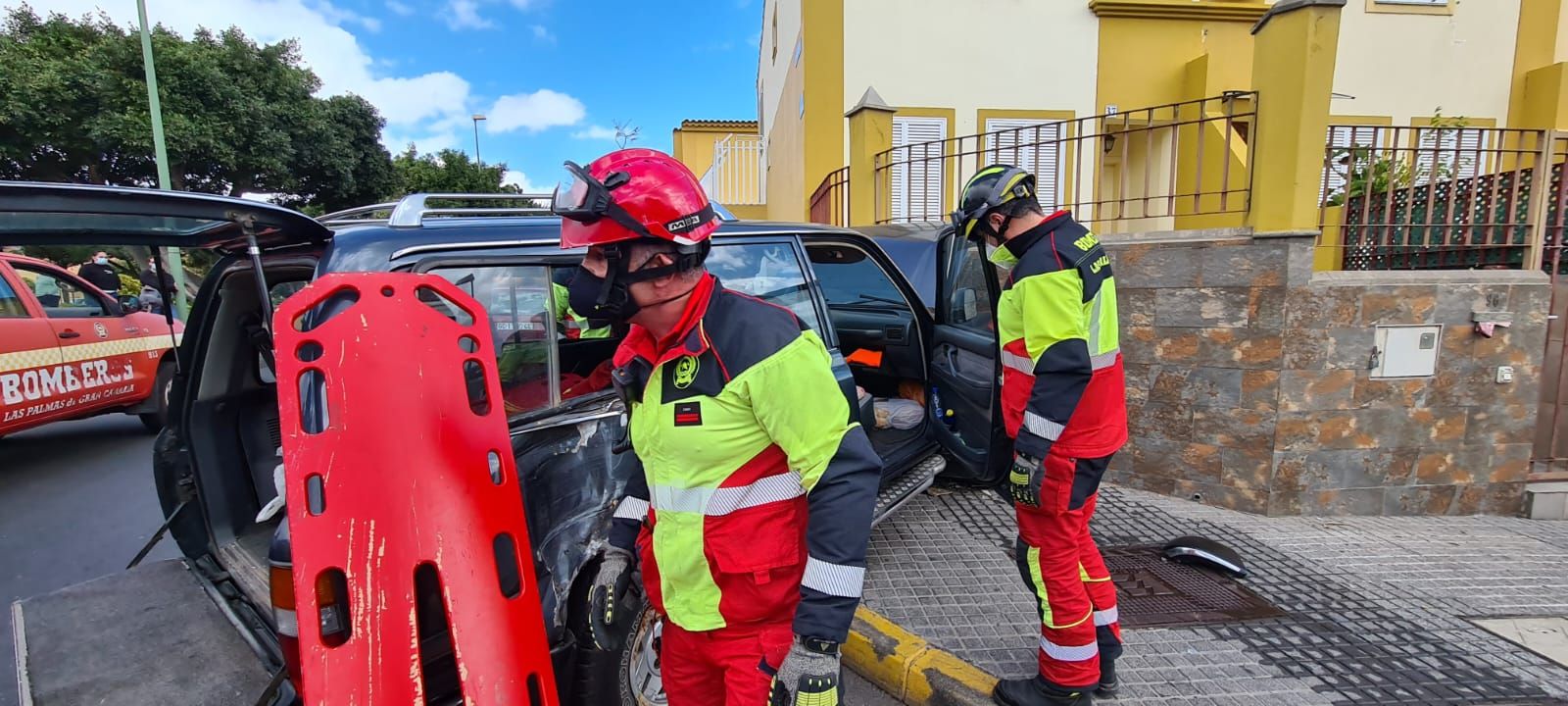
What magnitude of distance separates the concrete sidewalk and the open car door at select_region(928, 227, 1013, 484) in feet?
2.00

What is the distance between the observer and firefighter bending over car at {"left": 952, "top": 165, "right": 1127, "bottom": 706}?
238cm

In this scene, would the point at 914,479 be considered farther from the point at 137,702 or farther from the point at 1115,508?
the point at 137,702

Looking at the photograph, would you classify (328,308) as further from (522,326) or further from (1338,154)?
(1338,154)

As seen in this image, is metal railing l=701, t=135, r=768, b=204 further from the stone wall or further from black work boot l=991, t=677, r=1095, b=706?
black work boot l=991, t=677, r=1095, b=706

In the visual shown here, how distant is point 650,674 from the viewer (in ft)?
7.82

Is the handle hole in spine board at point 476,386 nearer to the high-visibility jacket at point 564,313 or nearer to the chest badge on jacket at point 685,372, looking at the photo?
the high-visibility jacket at point 564,313

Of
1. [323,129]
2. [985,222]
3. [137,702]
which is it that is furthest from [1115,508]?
[323,129]

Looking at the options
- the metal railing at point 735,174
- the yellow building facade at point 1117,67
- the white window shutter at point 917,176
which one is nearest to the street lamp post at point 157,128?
the yellow building facade at point 1117,67

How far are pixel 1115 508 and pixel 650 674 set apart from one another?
11.5ft

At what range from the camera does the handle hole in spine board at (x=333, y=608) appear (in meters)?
1.58

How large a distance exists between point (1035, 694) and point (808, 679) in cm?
155

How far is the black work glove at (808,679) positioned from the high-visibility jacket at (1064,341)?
4.09 feet

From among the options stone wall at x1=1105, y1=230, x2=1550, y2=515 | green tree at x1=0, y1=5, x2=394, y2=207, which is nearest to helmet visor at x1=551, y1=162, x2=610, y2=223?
stone wall at x1=1105, y1=230, x2=1550, y2=515

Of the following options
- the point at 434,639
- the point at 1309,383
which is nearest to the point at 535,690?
the point at 434,639
